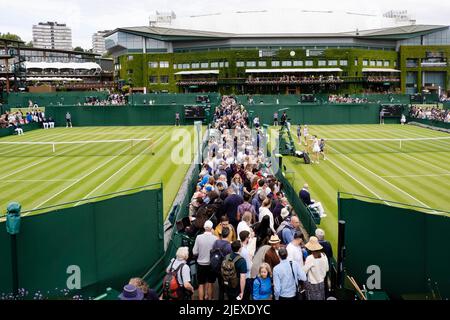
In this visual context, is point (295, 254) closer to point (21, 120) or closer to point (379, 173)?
point (379, 173)

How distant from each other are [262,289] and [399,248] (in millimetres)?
3191

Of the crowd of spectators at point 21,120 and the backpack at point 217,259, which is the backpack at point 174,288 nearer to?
the backpack at point 217,259

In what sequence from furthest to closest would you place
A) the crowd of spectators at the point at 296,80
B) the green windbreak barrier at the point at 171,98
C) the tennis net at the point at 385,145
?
1. the crowd of spectators at the point at 296,80
2. the green windbreak barrier at the point at 171,98
3. the tennis net at the point at 385,145

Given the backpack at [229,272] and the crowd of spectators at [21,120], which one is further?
the crowd of spectators at [21,120]

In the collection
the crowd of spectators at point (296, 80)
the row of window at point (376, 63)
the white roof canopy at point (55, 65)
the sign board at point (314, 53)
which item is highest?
the white roof canopy at point (55, 65)

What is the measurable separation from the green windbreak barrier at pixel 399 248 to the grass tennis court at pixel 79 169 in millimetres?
9019

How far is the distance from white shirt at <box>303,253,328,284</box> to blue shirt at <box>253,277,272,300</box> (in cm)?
85

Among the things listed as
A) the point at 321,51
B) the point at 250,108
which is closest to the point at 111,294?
the point at 250,108

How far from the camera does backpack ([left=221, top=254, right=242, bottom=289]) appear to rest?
8.67 metres

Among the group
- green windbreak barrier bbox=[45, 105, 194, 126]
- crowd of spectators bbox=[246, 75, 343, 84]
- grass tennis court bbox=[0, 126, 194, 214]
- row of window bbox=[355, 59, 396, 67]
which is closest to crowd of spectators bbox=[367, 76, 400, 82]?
row of window bbox=[355, 59, 396, 67]

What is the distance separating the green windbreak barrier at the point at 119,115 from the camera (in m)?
54.3

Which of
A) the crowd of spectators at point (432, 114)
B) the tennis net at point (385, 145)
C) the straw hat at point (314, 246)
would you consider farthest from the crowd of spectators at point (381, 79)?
the straw hat at point (314, 246)

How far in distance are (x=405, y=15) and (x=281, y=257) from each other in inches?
6101

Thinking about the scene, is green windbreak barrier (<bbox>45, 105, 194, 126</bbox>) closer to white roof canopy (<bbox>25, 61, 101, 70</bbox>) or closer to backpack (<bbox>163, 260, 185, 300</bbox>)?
backpack (<bbox>163, 260, 185, 300</bbox>)
